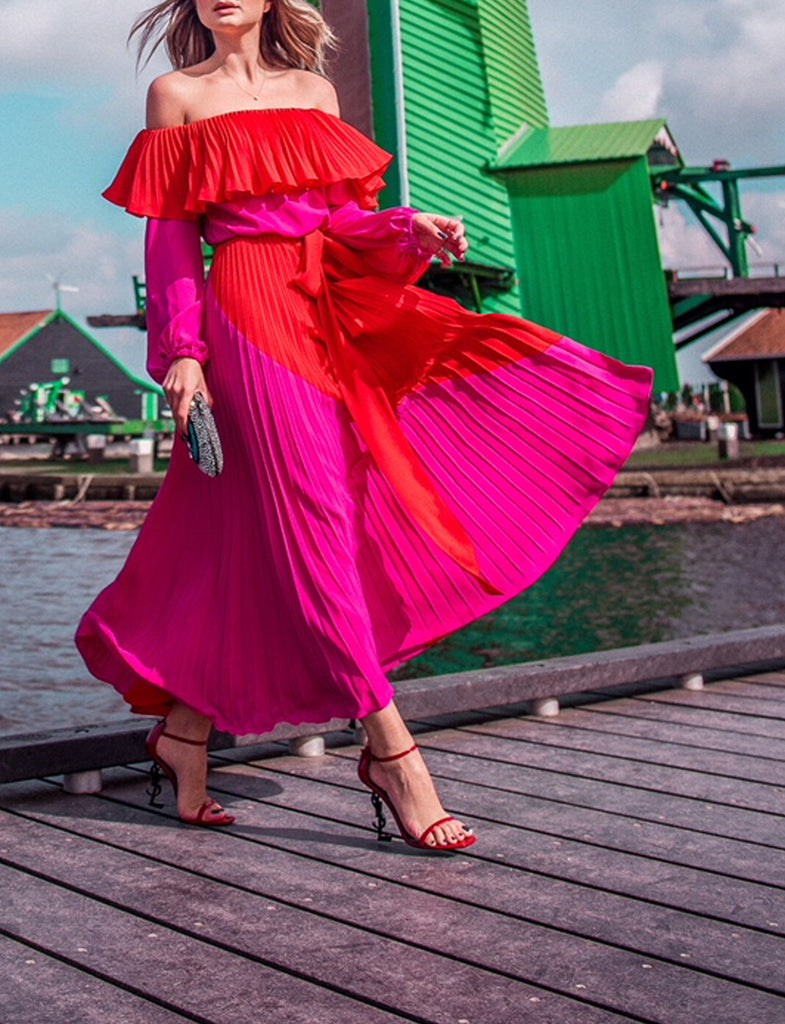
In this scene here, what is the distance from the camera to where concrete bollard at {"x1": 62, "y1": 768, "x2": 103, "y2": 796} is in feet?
9.95

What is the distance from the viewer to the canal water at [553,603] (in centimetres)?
839

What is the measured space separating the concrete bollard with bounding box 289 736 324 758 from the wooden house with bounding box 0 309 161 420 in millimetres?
43376

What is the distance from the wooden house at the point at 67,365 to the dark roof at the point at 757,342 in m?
21.7

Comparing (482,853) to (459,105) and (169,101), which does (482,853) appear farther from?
(459,105)

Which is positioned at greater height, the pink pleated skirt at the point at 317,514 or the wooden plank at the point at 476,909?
the pink pleated skirt at the point at 317,514

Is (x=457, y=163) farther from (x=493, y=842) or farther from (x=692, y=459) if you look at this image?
(x=493, y=842)

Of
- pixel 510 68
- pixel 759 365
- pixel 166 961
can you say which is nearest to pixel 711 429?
pixel 759 365

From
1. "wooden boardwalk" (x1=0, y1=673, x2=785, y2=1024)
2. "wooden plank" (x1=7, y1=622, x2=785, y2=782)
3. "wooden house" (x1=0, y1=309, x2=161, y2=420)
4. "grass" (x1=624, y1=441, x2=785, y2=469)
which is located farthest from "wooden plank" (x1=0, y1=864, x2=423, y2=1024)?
"wooden house" (x1=0, y1=309, x2=161, y2=420)

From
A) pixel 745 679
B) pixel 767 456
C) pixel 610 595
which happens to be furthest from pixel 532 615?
pixel 767 456

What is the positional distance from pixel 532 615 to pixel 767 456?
12.4 m

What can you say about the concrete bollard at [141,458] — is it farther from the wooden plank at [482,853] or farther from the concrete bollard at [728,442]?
the wooden plank at [482,853]

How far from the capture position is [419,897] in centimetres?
231

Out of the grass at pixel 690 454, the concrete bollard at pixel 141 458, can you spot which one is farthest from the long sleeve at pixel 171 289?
the concrete bollard at pixel 141 458

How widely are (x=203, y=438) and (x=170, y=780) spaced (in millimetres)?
740
